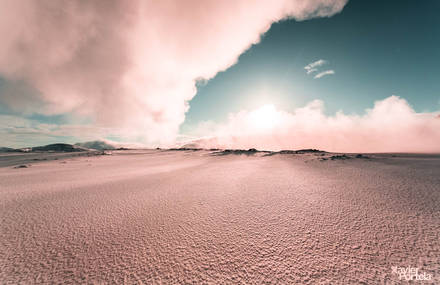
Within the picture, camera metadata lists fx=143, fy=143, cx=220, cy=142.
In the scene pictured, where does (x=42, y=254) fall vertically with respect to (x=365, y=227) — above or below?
below

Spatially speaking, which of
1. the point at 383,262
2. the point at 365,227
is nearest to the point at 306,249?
the point at 383,262

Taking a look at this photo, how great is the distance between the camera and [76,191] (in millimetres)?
4453

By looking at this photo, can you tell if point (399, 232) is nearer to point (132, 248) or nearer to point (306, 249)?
point (306, 249)

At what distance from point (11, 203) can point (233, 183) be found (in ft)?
19.3

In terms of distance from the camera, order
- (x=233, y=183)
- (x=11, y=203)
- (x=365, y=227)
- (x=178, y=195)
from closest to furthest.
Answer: (x=365, y=227) → (x=11, y=203) → (x=178, y=195) → (x=233, y=183)

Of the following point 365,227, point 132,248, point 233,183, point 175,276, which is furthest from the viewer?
point 233,183

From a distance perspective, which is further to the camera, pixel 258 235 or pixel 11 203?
pixel 11 203

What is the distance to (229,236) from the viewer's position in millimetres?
2260

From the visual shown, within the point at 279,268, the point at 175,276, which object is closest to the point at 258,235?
the point at 279,268

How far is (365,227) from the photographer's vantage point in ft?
7.29

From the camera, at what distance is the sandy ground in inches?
64.4

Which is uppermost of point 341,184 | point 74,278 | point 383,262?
point 341,184

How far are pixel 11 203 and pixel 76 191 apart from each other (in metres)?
1.16

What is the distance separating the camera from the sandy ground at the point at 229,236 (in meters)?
1.63
